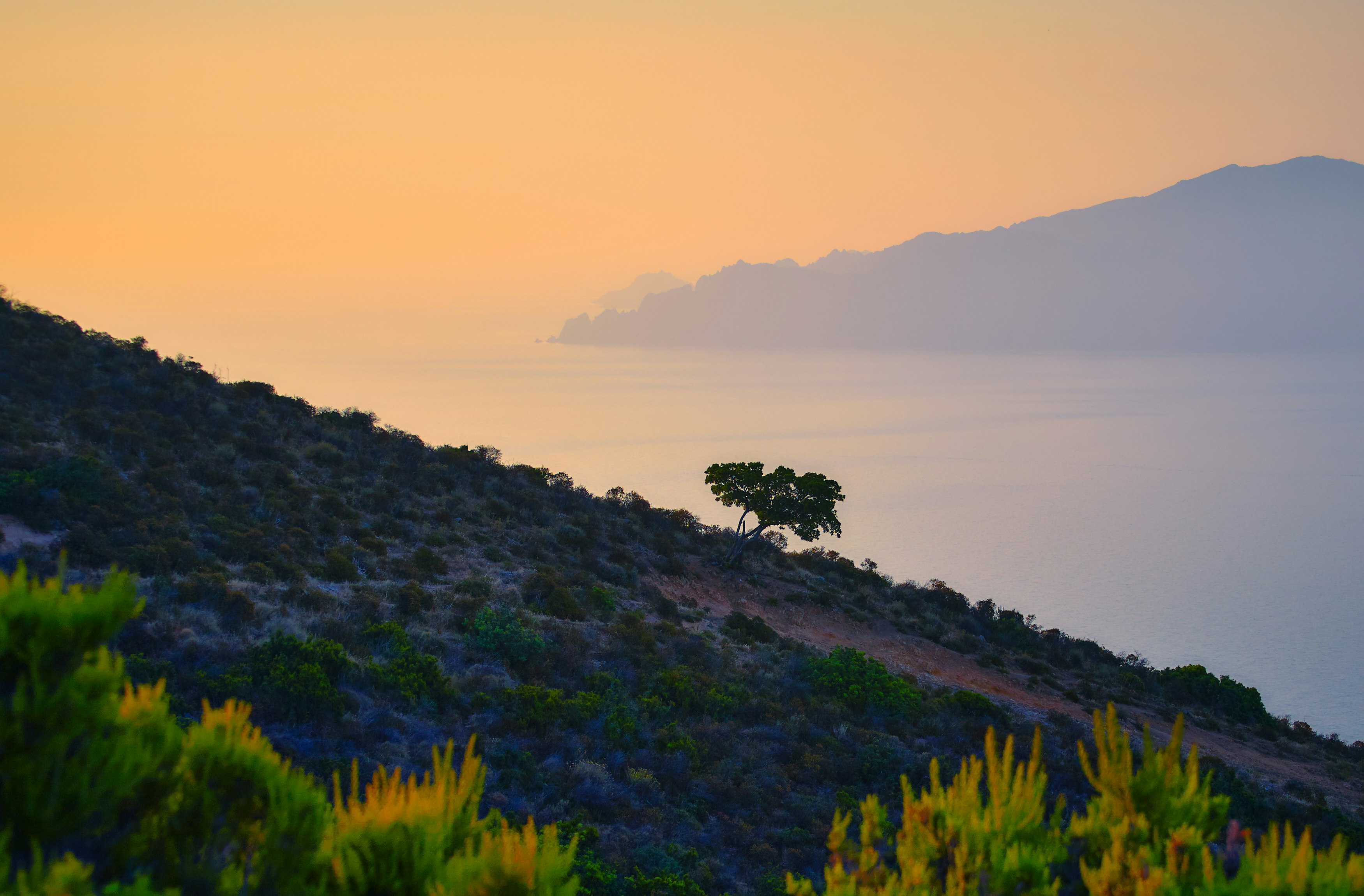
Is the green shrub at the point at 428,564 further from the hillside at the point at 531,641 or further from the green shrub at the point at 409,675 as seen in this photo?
the green shrub at the point at 409,675

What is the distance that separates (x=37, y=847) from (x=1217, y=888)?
483cm

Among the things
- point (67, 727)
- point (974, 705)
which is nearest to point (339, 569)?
point (974, 705)

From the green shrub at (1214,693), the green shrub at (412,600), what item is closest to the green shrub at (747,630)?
the green shrub at (412,600)

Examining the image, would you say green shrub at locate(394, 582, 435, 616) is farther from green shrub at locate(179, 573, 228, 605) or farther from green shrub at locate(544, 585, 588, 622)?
green shrub at locate(179, 573, 228, 605)

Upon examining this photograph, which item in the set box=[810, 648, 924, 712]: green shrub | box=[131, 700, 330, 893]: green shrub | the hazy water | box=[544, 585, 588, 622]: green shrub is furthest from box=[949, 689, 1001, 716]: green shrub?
the hazy water

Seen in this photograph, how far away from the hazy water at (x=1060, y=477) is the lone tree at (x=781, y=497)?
2073cm

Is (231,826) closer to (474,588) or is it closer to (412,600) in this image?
(412,600)

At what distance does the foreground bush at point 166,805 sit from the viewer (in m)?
3.24

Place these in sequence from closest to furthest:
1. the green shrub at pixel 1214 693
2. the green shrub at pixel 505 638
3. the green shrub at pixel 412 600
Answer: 1. the green shrub at pixel 505 638
2. the green shrub at pixel 412 600
3. the green shrub at pixel 1214 693

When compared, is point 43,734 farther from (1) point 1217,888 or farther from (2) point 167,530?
(2) point 167,530

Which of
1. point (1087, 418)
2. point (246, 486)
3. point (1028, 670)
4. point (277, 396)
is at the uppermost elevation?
point (1087, 418)

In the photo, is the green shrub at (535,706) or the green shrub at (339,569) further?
the green shrub at (339,569)

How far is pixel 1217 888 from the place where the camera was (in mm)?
3445

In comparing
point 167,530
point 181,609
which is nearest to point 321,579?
point 167,530
